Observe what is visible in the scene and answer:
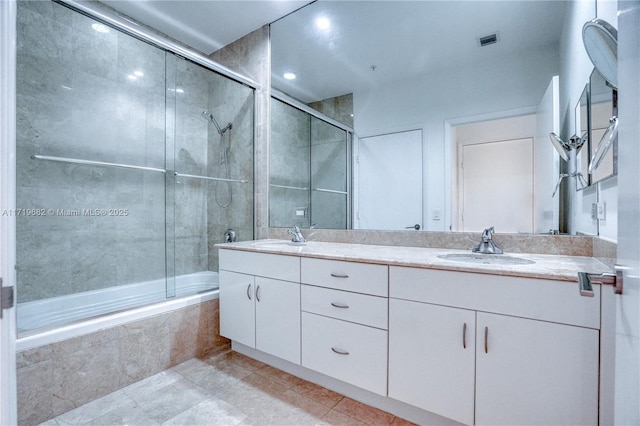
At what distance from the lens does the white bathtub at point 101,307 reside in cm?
155

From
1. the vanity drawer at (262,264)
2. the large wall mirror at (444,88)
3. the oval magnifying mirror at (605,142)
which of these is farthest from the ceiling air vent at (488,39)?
the vanity drawer at (262,264)

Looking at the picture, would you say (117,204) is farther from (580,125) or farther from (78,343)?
(580,125)

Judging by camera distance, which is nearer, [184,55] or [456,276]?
[456,276]

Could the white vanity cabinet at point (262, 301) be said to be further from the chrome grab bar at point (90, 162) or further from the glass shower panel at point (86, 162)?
the chrome grab bar at point (90, 162)

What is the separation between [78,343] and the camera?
1.60 metres

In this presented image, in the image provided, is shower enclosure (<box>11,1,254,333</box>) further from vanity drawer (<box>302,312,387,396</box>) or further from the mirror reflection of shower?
vanity drawer (<box>302,312,387,396</box>)

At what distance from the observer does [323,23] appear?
91.0 inches

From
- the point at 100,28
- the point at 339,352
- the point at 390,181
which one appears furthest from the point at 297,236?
the point at 100,28

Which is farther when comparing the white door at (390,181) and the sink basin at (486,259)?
the white door at (390,181)

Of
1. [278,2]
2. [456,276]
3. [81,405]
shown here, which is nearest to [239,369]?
[81,405]

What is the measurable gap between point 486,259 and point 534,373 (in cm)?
57

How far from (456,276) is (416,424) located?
814 millimetres

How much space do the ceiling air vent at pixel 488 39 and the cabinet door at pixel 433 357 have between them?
1480 mm

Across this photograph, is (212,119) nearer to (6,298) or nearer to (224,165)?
(224,165)
